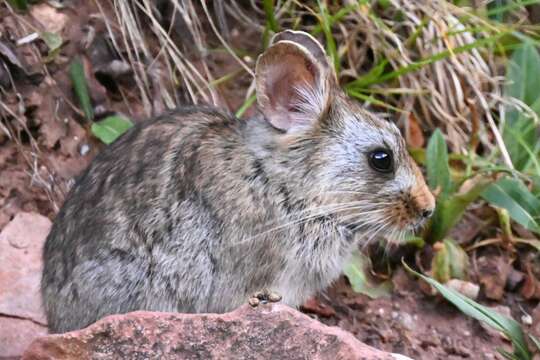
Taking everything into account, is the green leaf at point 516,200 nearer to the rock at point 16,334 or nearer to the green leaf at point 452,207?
the green leaf at point 452,207

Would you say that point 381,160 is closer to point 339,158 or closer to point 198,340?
A: point 339,158

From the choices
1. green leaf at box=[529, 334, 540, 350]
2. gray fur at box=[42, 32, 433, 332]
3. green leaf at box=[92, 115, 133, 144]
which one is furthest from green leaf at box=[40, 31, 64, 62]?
green leaf at box=[529, 334, 540, 350]

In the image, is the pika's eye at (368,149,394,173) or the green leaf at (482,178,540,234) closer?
the pika's eye at (368,149,394,173)

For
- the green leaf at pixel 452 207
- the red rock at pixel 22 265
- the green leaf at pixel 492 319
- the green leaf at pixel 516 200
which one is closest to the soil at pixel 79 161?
the red rock at pixel 22 265

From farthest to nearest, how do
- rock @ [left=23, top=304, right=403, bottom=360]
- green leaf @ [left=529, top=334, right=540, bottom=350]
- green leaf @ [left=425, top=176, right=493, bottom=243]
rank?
green leaf @ [left=425, top=176, right=493, bottom=243]
green leaf @ [left=529, top=334, right=540, bottom=350]
rock @ [left=23, top=304, right=403, bottom=360]

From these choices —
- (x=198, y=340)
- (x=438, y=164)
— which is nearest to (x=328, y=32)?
(x=438, y=164)

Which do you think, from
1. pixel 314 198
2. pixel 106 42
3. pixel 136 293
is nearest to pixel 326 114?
pixel 314 198

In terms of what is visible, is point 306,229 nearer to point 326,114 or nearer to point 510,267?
point 326,114

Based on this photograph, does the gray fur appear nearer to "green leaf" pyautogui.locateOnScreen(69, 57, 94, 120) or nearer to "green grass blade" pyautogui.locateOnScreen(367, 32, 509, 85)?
"green grass blade" pyautogui.locateOnScreen(367, 32, 509, 85)
